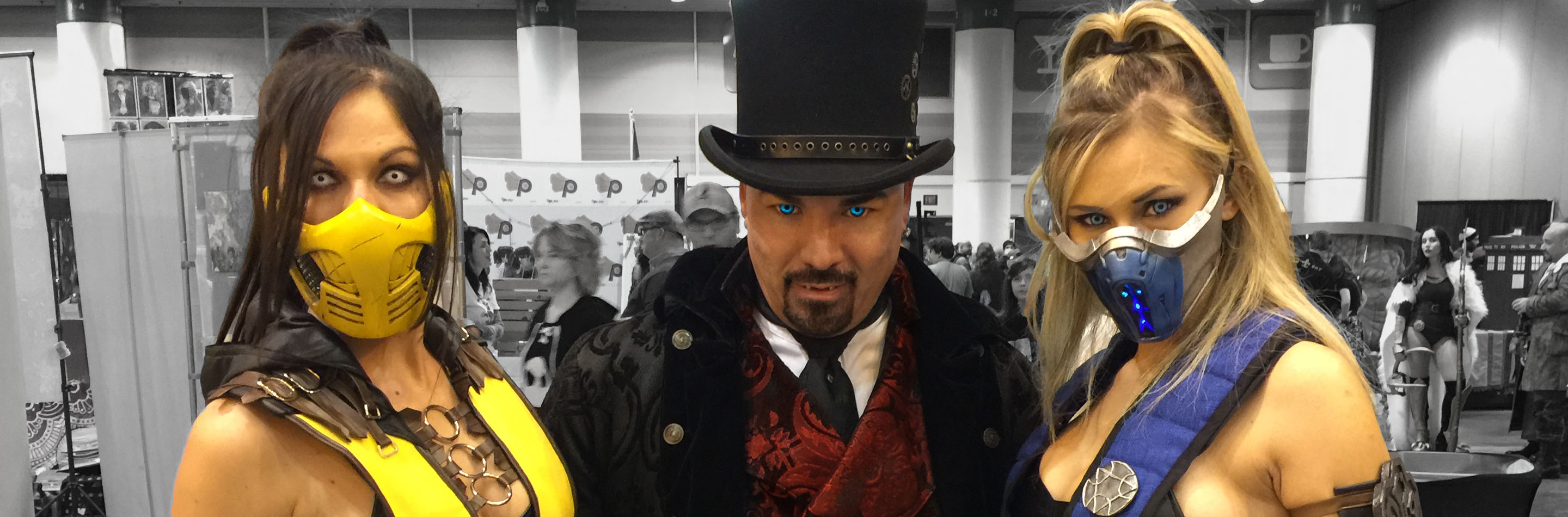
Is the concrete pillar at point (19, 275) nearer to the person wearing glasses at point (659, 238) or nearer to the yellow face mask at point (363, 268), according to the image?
the yellow face mask at point (363, 268)

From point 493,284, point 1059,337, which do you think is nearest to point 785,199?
point 1059,337

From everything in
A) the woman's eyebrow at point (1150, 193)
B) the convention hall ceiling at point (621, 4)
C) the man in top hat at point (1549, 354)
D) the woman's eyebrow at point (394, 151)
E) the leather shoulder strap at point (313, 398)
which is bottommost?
the man in top hat at point (1549, 354)

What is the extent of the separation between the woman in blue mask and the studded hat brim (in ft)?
0.66

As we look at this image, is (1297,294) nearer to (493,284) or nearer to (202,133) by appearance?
(202,133)

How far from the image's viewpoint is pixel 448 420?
1459 millimetres

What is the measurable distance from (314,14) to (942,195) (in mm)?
11060

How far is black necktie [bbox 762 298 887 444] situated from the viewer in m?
1.66

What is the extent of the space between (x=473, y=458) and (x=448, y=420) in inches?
3.0

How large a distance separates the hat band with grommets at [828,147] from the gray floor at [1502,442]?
226 inches

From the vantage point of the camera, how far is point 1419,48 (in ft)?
39.2

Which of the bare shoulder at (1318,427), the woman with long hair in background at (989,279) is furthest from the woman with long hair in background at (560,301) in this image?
the bare shoulder at (1318,427)

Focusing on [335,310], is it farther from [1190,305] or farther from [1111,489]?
[1190,305]

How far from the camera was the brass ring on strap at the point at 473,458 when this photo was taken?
1.40 m

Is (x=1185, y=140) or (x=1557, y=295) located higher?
(x=1185, y=140)
